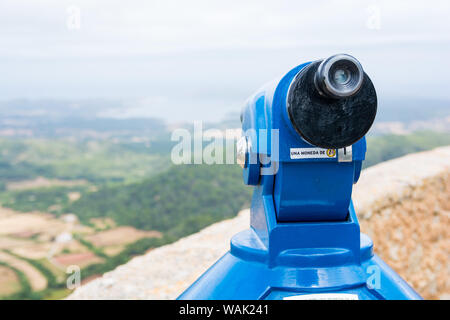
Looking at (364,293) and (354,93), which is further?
(364,293)

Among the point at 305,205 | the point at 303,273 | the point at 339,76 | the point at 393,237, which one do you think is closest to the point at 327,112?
the point at 339,76

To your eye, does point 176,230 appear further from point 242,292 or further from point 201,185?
point 242,292

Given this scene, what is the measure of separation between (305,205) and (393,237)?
3.54 metres

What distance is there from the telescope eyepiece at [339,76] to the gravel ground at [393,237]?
2778mm

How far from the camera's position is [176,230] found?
8461 mm

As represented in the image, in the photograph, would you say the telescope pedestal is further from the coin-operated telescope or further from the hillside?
the hillside

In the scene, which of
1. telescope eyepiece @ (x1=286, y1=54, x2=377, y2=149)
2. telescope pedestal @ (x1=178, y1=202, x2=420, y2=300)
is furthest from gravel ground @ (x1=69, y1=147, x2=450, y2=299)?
telescope eyepiece @ (x1=286, y1=54, x2=377, y2=149)

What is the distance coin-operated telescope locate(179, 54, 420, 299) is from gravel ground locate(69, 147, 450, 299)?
8.03 ft

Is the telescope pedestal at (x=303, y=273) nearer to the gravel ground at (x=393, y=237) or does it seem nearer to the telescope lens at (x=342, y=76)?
the telescope lens at (x=342, y=76)

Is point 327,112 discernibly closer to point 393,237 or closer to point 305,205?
point 305,205

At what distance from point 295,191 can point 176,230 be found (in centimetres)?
746

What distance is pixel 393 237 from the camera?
4383 mm

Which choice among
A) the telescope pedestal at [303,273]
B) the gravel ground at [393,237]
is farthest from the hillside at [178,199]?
the telescope pedestal at [303,273]
